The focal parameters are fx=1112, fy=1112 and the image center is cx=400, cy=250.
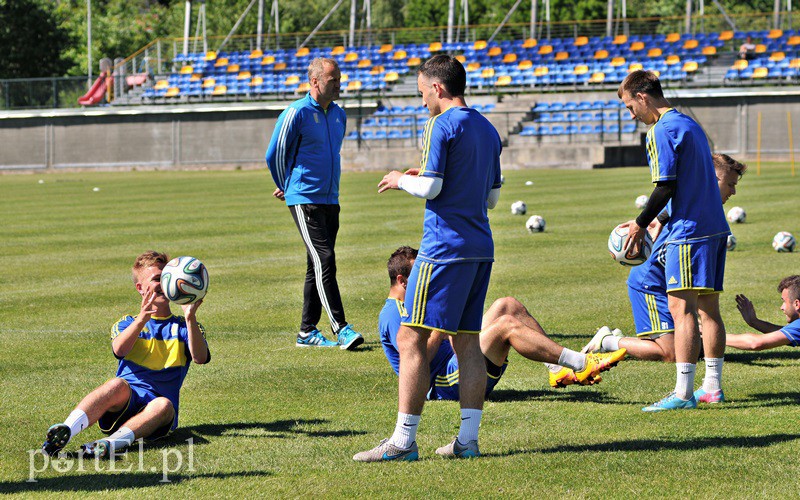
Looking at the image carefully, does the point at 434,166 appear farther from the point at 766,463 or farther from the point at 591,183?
the point at 591,183

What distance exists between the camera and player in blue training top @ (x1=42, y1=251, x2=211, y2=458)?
609 centimetres

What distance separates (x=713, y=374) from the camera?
A: 24.0 ft

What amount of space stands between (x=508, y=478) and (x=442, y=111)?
1.94 m

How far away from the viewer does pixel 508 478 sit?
18.1 feet

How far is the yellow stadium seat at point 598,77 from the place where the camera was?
4684cm

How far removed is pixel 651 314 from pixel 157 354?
380 cm

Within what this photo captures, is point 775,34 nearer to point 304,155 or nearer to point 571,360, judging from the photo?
point 304,155

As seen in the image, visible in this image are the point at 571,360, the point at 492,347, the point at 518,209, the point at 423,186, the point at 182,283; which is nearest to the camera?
the point at 423,186

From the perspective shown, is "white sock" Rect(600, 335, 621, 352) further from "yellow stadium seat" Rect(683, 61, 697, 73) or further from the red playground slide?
the red playground slide

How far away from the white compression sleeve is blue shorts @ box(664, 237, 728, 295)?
2065mm

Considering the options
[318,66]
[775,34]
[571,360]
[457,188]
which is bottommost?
[571,360]

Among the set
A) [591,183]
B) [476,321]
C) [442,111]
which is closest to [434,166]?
[442,111]

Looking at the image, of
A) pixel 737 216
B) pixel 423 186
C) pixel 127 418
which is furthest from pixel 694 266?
pixel 737 216

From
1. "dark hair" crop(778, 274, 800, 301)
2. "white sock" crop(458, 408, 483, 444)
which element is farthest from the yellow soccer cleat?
"dark hair" crop(778, 274, 800, 301)
